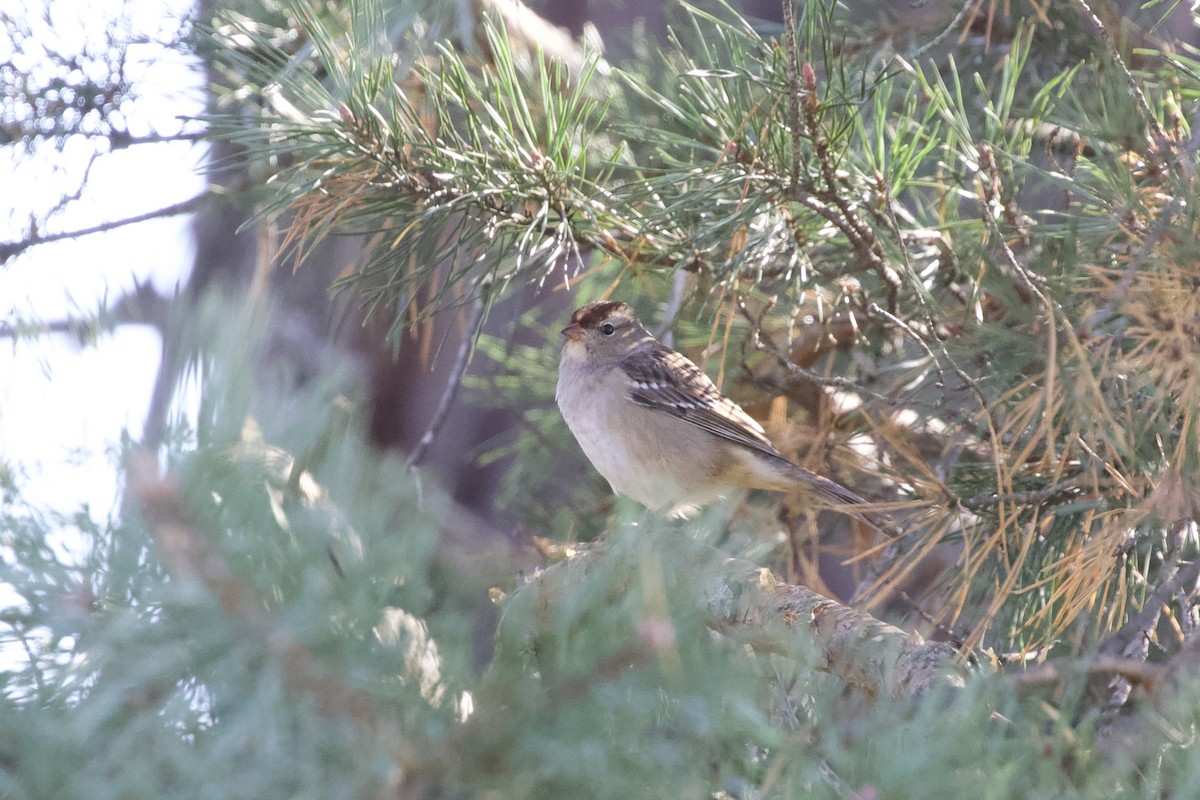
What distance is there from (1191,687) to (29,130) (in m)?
2.43

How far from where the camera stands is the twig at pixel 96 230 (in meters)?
2.37

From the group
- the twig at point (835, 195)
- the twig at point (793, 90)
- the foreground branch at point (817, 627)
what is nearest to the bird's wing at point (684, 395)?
the twig at point (835, 195)

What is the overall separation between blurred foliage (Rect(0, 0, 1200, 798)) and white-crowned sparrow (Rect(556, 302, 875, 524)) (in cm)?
13

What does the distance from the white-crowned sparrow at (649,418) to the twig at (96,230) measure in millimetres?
1131

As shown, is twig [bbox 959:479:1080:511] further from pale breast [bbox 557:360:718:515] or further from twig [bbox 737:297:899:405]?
pale breast [bbox 557:360:718:515]

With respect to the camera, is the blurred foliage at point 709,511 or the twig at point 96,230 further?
the twig at point 96,230

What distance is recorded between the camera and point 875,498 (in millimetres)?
2727

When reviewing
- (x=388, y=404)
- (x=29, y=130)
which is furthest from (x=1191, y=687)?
(x=388, y=404)

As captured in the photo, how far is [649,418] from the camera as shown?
324 cm

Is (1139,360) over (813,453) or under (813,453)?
over

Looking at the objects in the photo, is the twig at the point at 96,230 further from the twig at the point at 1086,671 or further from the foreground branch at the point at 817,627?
the twig at the point at 1086,671

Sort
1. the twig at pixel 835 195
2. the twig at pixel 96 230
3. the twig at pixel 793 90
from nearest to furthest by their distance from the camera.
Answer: the twig at pixel 793 90 < the twig at pixel 835 195 < the twig at pixel 96 230

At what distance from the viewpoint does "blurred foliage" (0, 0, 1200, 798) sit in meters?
0.63

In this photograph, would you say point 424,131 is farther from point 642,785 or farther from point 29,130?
point 642,785
